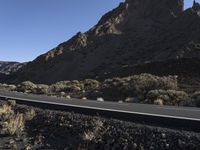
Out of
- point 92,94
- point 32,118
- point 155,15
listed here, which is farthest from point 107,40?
point 32,118

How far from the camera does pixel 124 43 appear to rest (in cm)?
9950

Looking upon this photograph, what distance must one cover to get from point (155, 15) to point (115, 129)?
335 ft

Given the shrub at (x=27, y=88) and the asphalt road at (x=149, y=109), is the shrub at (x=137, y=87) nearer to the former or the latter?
the shrub at (x=27, y=88)

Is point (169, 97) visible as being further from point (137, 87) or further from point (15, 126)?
point (15, 126)

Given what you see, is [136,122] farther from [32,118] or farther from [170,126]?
[32,118]

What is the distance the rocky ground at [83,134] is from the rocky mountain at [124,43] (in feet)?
171

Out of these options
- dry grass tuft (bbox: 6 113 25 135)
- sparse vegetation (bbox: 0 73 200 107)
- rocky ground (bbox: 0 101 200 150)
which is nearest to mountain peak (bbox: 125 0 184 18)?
sparse vegetation (bbox: 0 73 200 107)

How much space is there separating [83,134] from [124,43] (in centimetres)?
8770

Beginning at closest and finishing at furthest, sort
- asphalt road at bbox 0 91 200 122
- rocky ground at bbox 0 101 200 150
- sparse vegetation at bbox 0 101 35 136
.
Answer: rocky ground at bbox 0 101 200 150, asphalt road at bbox 0 91 200 122, sparse vegetation at bbox 0 101 35 136

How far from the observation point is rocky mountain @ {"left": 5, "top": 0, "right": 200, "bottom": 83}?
84625mm

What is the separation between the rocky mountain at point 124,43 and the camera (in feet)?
278

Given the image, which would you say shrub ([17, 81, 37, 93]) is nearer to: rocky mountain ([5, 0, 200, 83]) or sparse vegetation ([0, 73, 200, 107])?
sparse vegetation ([0, 73, 200, 107])

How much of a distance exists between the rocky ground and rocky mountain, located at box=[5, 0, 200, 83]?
5202cm

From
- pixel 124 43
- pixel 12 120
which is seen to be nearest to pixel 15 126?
pixel 12 120
